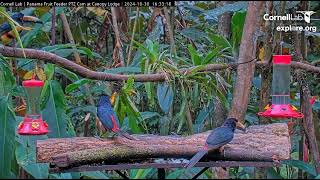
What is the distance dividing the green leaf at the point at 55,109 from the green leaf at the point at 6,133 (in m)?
0.16

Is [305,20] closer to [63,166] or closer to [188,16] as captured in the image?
[188,16]

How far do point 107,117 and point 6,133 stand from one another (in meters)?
0.39

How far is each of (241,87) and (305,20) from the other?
2.77 ft

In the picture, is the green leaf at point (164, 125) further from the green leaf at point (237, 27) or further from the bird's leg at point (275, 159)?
the bird's leg at point (275, 159)

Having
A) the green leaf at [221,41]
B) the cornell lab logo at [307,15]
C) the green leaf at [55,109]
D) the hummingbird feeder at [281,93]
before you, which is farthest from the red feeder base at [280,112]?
the green leaf at [55,109]

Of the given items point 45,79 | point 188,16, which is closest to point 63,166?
point 45,79

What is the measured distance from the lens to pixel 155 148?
1521 millimetres

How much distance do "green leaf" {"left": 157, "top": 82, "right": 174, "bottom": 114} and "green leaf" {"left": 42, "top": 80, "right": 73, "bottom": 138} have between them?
370 millimetres

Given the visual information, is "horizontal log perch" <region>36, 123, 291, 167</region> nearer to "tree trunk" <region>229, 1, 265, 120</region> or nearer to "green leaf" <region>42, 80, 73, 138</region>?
"tree trunk" <region>229, 1, 265, 120</region>

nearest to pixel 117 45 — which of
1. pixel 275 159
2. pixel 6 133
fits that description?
pixel 6 133

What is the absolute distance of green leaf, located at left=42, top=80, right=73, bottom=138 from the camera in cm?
203

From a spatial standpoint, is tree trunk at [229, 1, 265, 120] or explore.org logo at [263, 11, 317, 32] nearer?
tree trunk at [229, 1, 265, 120]

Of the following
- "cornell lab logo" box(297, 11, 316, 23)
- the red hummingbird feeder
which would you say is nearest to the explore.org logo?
"cornell lab logo" box(297, 11, 316, 23)

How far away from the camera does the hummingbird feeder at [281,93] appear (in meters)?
1.75
